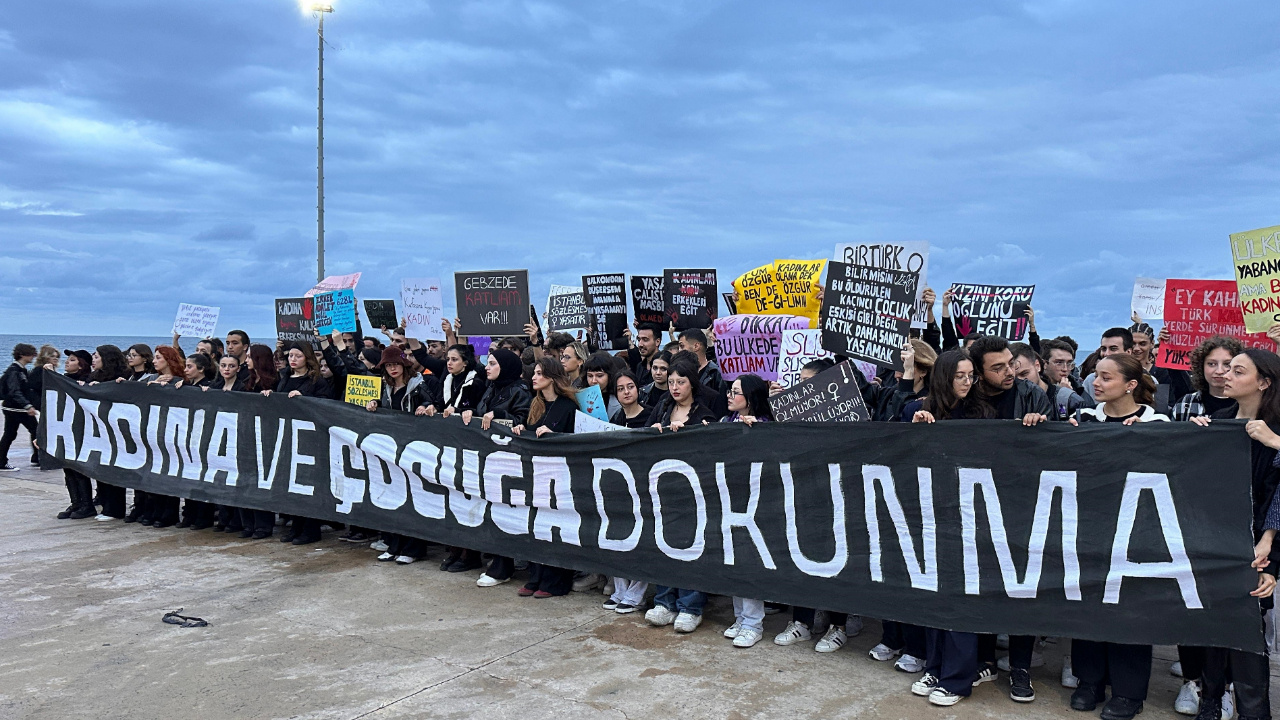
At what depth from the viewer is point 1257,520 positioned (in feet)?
14.4

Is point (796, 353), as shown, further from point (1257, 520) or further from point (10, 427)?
point (10, 427)

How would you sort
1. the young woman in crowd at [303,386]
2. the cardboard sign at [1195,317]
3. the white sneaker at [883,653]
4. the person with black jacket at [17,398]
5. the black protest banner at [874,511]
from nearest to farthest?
the black protest banner at [874,511] < the white sneaker at [883,653] < the cardboard sign at [1195,317] < the young woman in crowd at [303,386] < the person with black jacket at [17,398]

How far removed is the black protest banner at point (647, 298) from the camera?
1114 centimetres

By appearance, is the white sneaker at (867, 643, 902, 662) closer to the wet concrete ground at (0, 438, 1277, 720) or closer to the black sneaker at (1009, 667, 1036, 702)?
the wet concrete ground at (0, 438, 1277, 720)

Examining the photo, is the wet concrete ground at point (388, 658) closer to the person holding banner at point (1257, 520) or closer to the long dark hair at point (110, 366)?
the person holding banner at point (1257, 520)

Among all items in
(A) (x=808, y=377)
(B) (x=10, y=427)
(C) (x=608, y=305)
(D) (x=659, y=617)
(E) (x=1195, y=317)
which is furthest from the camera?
Result: (B) (x=10, y=427)

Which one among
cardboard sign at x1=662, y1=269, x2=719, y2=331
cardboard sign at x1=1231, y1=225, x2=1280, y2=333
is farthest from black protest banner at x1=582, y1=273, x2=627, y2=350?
cardboard sign at x1=1231, y1=225, x2=1280, y2=333

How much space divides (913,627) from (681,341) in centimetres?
370

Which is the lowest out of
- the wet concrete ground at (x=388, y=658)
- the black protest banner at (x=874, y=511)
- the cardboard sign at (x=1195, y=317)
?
the wet concrete ground at (x=388, y=658)

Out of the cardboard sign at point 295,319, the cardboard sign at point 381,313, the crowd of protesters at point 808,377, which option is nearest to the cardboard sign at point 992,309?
the crowd of protesters at point 808,377

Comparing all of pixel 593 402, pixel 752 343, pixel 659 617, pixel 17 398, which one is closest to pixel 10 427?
pixel 17 398

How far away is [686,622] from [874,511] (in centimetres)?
155

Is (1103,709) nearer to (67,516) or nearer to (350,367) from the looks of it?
(350,367)

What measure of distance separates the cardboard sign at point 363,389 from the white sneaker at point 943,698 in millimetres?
5243
